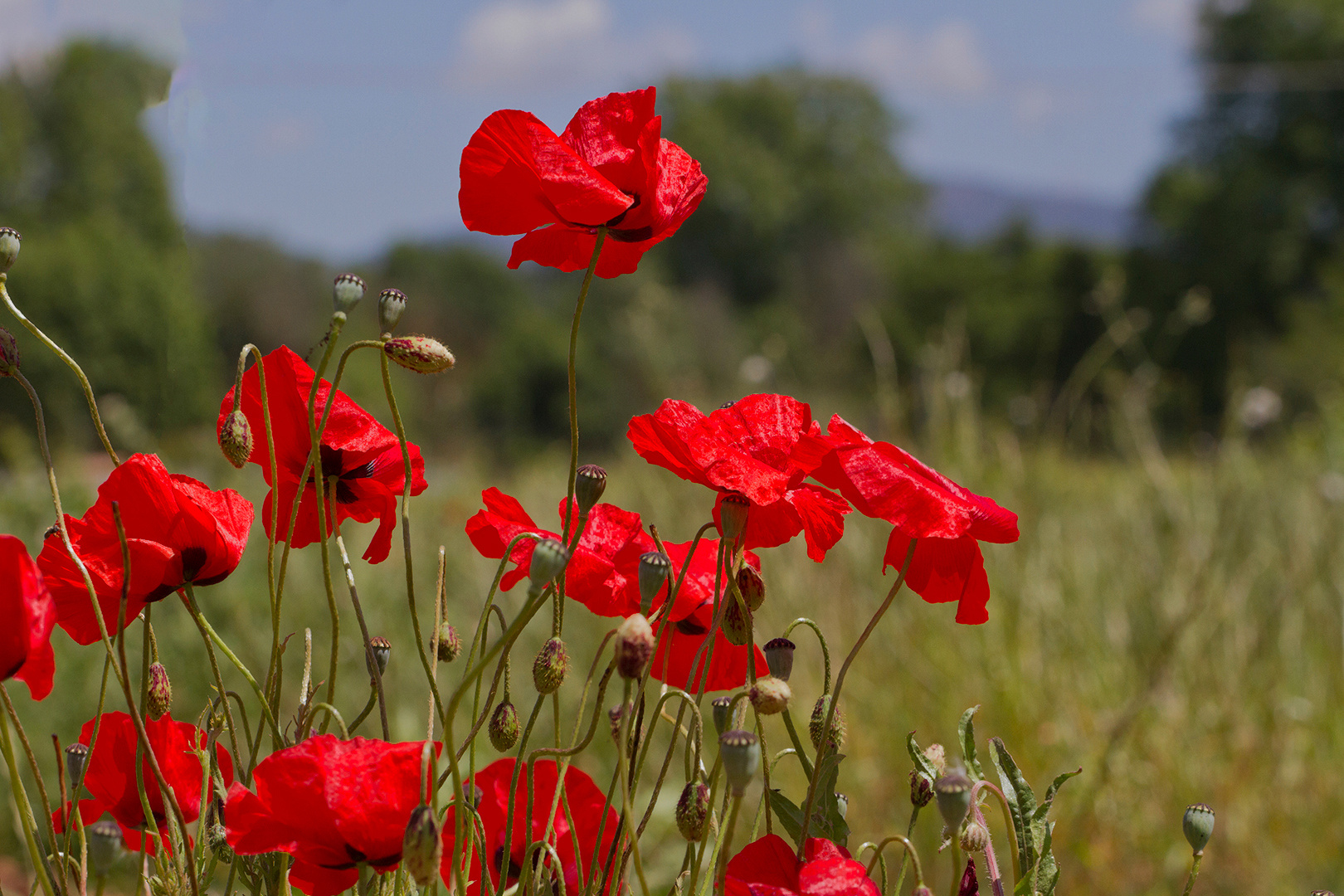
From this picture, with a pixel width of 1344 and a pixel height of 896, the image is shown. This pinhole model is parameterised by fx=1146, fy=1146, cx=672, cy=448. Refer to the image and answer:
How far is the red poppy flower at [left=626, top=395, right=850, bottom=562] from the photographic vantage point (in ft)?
1.28

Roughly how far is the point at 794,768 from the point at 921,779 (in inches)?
67.0

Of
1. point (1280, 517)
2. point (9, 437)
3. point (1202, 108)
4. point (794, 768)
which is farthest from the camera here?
point (1202, 108)

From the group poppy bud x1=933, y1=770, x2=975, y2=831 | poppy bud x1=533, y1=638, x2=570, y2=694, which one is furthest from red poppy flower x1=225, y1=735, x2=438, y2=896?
poppy bud x1=933, y1=770, x2=975, y2=831

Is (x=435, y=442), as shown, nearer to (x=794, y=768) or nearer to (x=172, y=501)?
(x=794, y=768)

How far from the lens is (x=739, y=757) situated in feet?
0.99

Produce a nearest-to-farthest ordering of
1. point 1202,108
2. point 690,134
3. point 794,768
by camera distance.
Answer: point 794,768 < point 1202,108 < point 690,134

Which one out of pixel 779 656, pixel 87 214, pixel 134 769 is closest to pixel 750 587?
pixel 779 656

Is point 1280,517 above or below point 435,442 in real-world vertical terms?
above

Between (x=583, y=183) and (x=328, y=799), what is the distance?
8.6 inches

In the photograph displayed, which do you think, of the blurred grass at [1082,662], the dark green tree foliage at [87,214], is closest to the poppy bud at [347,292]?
the blurred grass at [1082,662]

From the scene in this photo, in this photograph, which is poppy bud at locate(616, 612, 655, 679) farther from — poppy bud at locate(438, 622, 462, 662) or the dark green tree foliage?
the dark green tree foliage

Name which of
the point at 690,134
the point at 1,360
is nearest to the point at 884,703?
the point at 1,360

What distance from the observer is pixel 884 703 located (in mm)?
2045

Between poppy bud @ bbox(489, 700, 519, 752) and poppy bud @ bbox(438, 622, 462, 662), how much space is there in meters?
0.03
